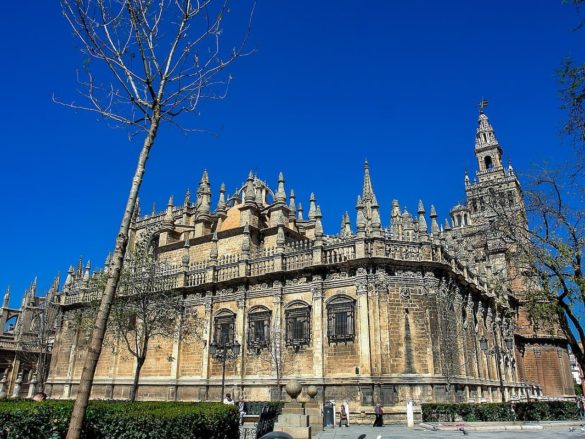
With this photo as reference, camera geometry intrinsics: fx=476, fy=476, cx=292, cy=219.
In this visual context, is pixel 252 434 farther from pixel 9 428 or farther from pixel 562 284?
pixel 562 284

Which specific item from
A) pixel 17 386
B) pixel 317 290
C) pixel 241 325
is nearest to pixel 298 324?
pixel 317 290

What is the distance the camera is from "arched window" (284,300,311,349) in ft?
81.5

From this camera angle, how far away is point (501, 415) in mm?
Answer: 20906

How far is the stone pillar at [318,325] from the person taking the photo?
2372 centimetres

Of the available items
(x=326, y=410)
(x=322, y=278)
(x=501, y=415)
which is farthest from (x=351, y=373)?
(x=501, y=415)

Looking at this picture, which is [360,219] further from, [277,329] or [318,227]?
[277,329]

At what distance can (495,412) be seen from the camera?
20.7 metres

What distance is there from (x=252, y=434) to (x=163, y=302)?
15.1 meters

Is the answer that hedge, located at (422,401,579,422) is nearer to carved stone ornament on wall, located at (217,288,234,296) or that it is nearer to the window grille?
the window grille

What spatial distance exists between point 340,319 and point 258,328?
17.2ft

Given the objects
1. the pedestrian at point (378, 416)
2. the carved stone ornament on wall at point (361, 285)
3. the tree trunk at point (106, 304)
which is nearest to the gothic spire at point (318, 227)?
the carved stone ornament on wall at point (361, 285)

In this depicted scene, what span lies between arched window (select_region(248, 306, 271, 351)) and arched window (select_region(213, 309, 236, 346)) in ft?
3.96

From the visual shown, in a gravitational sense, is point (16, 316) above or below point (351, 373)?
above

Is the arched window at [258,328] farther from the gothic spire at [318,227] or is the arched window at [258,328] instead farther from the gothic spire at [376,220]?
the gothic spire at [376,220]
